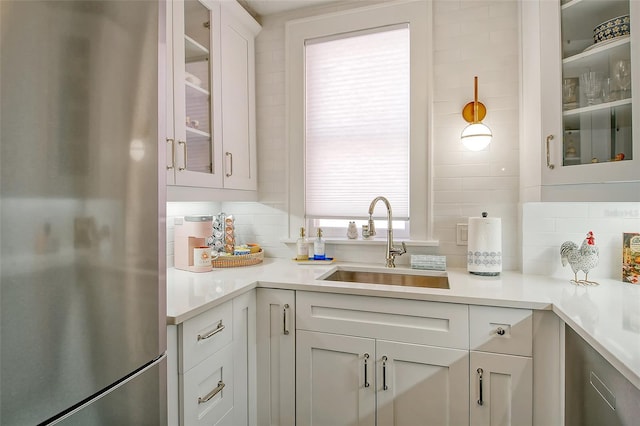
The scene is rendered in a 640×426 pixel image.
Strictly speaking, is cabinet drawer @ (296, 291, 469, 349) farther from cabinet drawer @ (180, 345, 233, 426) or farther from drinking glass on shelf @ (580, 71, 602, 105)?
drinking glass on shelf @ (580, 71, 602, 105)

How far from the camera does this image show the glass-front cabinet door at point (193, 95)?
1614mm

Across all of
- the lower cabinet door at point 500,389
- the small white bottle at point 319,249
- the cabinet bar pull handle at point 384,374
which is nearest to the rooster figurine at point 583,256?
the lower cabinet door at point 500,389

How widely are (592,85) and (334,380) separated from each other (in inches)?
64.1

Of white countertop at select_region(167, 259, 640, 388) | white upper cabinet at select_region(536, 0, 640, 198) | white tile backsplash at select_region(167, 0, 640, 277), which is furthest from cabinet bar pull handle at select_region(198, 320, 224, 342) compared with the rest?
white upper cabinet at select_region(536, 0, 640, 198)

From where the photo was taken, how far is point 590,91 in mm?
1457

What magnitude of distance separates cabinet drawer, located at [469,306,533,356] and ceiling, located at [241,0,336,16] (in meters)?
1.98

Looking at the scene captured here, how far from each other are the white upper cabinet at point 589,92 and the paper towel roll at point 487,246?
1.06ft

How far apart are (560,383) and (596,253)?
608mm

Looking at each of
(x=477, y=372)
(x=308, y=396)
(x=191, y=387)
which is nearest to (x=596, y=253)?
(x=477, y=372)

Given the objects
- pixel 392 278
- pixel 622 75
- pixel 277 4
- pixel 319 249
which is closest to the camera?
pixel 622 75

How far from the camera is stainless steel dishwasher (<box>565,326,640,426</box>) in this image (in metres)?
0.90

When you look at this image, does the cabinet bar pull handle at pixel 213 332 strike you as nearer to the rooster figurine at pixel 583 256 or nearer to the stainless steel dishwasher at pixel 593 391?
the stainless steel dishwasher at pixel 593 391

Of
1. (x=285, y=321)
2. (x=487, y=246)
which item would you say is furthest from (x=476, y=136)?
(x=285, y=321)

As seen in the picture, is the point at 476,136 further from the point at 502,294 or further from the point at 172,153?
the point at 172,153
